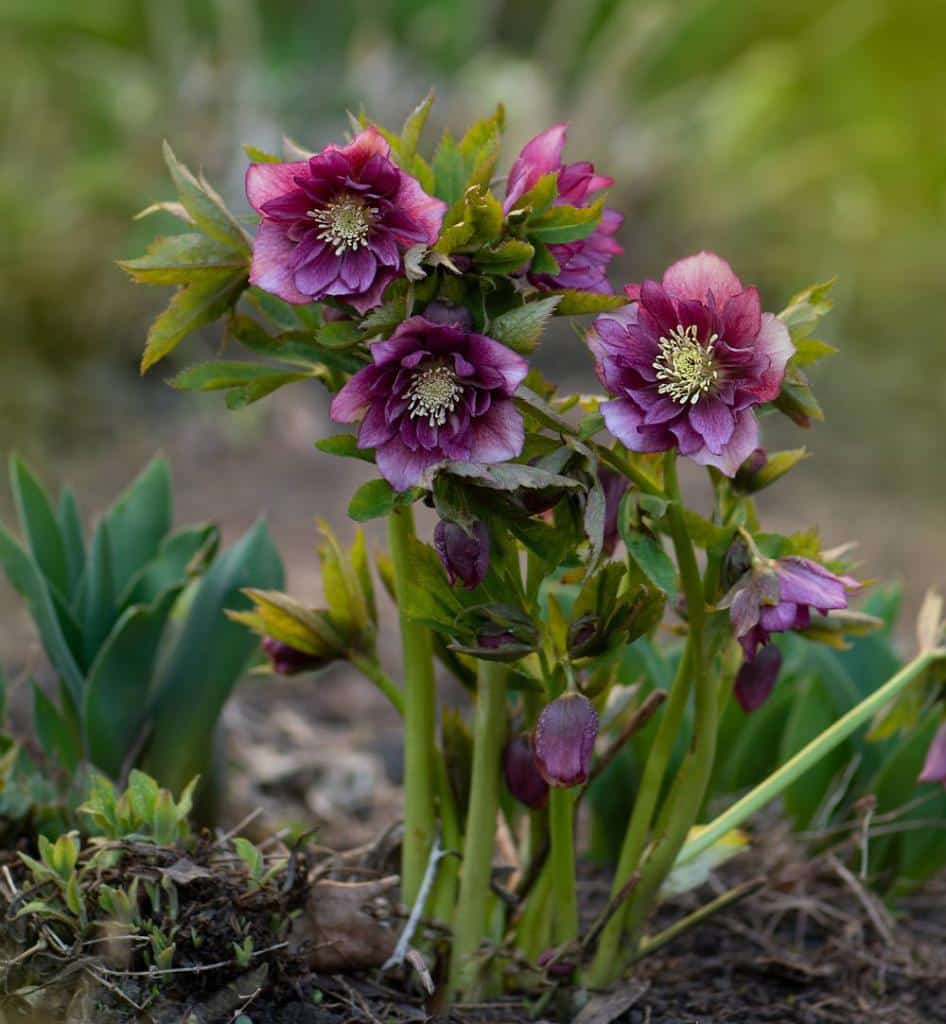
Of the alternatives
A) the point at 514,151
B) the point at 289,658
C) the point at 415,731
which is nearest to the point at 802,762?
the point at 415,731

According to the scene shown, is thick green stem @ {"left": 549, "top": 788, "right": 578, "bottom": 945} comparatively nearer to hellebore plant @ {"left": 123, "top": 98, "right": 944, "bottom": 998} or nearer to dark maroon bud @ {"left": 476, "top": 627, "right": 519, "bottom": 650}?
hellebore plant @ {"left": 123, "top": 98, "right": 944, "bottom": 998}

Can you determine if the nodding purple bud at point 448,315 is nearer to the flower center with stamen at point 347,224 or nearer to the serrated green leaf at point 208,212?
the flower center with stamen at point 347,224

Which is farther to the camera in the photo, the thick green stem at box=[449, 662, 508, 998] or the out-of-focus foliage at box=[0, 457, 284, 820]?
the out-of-focus foliage at box=[0, 457, 284, 820]

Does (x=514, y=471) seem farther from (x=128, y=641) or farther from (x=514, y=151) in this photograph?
(x=514, y=151)

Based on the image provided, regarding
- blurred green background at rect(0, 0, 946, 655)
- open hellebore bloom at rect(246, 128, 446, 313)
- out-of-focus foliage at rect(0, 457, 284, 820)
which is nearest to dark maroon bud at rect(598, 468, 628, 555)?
open hellebore bloom at rect(246, 128, 446, 313)

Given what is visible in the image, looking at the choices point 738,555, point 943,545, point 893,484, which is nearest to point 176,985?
point 738,555

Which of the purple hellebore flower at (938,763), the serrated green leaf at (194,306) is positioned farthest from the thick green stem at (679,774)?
the serrated green leaf at (194,306)

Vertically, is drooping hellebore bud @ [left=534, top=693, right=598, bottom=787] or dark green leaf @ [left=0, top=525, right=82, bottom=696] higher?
drooping hellebore bud @ [left=534, top=693, right=598, bottom=787]
